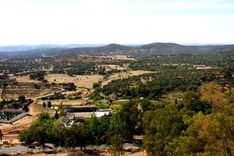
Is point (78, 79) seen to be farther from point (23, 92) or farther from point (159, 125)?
point (159, 125)

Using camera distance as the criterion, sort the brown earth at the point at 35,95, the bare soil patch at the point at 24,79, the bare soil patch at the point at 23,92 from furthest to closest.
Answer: the bare soil patch at the point at 24,79
the bare soil patch at the point at 23,92
the brown earth at the point at 35,95

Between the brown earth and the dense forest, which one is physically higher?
the dense forest

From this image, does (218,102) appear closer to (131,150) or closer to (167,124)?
(131,150)

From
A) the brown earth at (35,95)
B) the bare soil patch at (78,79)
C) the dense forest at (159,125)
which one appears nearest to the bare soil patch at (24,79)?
the brown earth at (35,95)

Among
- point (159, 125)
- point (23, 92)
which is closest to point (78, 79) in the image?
point (23, 92)

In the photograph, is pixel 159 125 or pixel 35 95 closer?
pixel 159 125

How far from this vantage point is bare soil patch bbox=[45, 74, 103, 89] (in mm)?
125519

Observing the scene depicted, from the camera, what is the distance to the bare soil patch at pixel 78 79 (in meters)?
126

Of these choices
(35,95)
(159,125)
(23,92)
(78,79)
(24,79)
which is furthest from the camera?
(24,79)

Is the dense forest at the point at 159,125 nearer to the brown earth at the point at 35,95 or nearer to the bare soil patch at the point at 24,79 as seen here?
the brown earth at the point at 35,95

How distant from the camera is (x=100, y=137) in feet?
160

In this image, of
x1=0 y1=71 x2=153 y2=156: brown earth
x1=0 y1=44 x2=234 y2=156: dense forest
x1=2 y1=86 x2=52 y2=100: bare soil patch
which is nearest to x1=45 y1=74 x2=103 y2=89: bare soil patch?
x1=0 y1=71 x2=153 y2=156: brown earth

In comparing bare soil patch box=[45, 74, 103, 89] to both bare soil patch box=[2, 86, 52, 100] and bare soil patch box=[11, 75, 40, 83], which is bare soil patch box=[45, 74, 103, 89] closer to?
bare soil patch box=[11, 75, 40, 83]

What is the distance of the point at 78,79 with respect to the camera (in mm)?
138500
